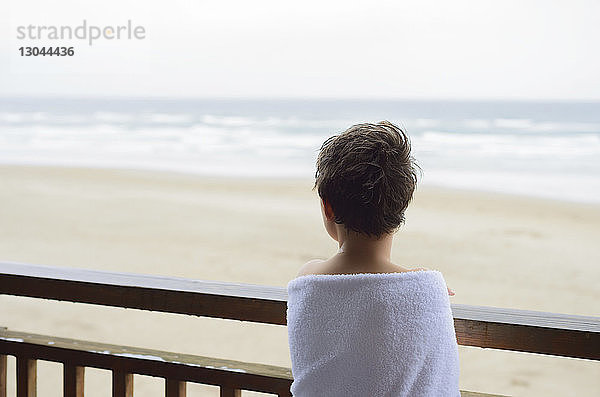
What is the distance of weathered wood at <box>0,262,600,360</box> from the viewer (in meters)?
0.96

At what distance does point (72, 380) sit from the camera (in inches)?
49.3

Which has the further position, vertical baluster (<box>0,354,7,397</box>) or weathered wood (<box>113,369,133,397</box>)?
vertical baluster (<box>0,354,7,397</box>)

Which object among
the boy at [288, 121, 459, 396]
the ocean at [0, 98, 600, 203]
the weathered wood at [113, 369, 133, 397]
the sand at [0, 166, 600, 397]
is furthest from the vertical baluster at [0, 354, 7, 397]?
the ocean at [0, 98, 600, 203]

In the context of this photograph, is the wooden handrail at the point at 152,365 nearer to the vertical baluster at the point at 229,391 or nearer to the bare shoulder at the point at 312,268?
the vertical baluster at the point at 229,391

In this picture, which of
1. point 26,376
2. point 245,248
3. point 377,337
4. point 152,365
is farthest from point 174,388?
point 245,248

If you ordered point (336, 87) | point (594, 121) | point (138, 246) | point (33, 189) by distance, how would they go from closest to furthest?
point (138, 246) < point (33, 189) < point (594, 121) < point (336, 87)

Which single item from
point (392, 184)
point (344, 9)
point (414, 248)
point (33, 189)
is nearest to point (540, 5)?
point (344, 9)

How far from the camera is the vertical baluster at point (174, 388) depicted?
1.17m

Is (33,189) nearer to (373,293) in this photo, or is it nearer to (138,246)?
(138,246)

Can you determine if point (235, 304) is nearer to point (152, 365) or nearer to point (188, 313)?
point (188, 313)

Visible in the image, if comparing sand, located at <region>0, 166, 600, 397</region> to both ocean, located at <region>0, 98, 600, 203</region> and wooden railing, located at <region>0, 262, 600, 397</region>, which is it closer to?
ocean, located at <region>0, 98, 600, 203</region>

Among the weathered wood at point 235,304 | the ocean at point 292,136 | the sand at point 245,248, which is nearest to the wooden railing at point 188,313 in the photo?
the weathered wood at point 235,304

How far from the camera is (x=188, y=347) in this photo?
269 inches

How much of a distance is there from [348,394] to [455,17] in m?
14.5
